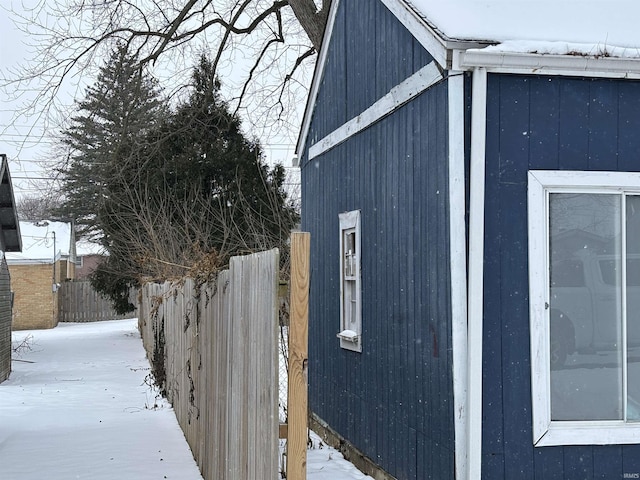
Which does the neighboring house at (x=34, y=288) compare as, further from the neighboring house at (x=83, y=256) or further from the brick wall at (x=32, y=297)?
the neighboring house at (x=83, y=256)

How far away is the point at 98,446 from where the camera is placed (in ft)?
31.6

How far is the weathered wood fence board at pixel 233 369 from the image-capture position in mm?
4590

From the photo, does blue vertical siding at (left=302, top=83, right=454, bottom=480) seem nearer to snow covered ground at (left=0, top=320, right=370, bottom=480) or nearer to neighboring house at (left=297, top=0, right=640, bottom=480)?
neighboring house at (left=297, top=0, right=640, bottom=480)

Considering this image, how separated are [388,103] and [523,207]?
6.28ft

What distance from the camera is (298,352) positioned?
421cm

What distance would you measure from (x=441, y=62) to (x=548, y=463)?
9.53 feet

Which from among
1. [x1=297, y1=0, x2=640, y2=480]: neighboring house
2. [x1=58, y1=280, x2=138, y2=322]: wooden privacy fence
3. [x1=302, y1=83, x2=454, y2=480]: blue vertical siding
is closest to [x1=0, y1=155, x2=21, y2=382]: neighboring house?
[x1=302, y1=83, x2=454, y2=480]: blue vertical siding

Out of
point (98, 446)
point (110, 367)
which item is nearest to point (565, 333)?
point (98, 446)

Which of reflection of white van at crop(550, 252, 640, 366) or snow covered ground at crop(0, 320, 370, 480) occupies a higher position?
reflection of white van at crop(550, 252, 640, 366)

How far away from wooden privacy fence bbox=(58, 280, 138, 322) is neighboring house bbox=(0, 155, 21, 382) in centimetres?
1751

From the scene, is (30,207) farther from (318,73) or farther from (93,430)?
(318,73)

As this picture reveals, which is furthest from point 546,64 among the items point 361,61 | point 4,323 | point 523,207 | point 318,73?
point 4,323

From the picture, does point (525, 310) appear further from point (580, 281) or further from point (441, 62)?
point (441, 62)

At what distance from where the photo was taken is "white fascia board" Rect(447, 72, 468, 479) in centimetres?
588
